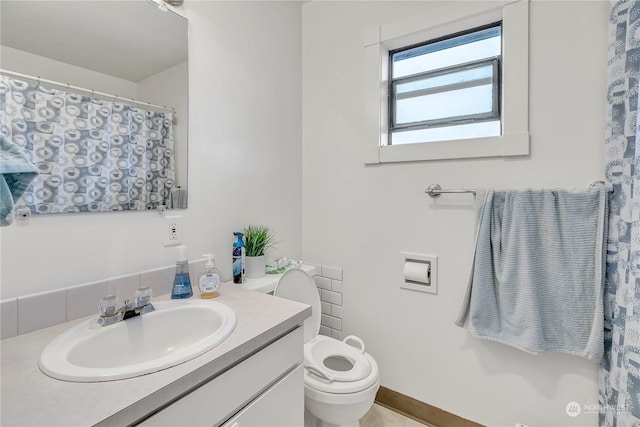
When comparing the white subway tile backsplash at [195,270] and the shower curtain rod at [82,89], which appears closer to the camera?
the shower curtain rod at [82,89]

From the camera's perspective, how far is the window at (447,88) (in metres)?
1.43

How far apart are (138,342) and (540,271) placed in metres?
1.58

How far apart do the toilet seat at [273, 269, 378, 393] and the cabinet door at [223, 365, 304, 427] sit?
9.9 inches

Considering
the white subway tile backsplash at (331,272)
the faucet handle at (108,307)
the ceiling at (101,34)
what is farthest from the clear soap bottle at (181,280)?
the white subway tile backsplash at (331,272)

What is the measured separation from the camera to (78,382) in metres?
0.60

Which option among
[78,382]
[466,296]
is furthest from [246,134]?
[466,296]

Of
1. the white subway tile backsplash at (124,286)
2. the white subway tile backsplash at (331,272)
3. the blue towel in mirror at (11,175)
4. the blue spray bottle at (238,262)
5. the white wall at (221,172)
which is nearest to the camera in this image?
the blue towel in mirror at (11,175)

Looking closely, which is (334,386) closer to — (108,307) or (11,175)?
(108,307)

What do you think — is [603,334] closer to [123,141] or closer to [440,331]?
[440,331]

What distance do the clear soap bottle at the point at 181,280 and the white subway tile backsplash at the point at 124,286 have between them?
131 millimetres

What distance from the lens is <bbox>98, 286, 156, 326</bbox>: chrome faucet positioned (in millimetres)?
850

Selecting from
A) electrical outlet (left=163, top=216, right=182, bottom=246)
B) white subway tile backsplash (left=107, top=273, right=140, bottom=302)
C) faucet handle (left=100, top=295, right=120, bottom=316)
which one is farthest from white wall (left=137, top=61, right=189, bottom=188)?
faucet handle (left=100, top=295, right=120, bottom=316)

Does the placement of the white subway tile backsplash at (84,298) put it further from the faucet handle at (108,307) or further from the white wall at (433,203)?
the white wall at (433,203)

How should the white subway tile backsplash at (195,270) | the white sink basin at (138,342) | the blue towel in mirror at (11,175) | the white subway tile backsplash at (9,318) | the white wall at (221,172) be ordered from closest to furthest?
the blue towel in mirror at (11,175) < the white sink basin at (138,342) < the white subway tile backsplash at (9,318) < the white wall at (221,172) < the white subway tile backsplash at (195,270)
